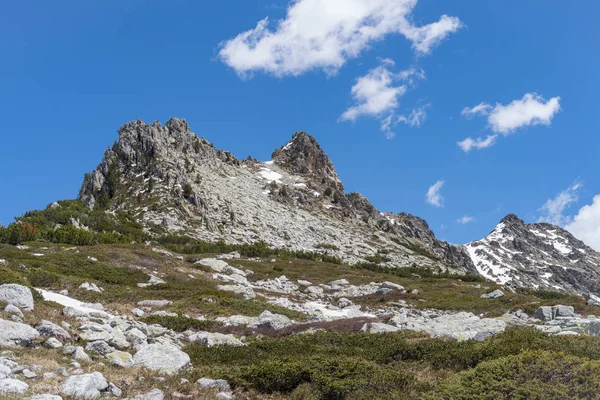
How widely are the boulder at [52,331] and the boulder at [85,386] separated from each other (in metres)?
4.35

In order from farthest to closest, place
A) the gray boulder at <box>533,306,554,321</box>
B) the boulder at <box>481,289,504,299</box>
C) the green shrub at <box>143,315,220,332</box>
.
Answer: the boulder at <box>481,289,504,299</box>, the gray boulder at <box>533,306,554,321</box>, the green shrub at <box>143,315,220,332</box>

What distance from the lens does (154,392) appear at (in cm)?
1015

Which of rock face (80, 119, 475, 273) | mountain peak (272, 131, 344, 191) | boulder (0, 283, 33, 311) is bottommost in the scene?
boulder (0, 283, 33, 311)

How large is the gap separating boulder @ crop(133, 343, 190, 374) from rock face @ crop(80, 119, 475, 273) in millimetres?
72866

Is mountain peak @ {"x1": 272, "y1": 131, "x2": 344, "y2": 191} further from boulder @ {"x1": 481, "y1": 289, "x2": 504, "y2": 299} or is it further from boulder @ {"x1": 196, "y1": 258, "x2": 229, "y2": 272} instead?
boulder @ {"x1": 481, "y1": 289, "x2": 504, "y2": 299}

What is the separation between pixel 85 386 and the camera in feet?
31.3

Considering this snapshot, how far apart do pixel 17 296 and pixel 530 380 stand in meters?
17.2

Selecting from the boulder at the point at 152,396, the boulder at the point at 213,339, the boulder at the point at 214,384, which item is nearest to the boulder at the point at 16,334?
the boulder at the point at 152,396

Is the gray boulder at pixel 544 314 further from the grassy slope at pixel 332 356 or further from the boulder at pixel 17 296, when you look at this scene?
the boulder at pixel 17 296

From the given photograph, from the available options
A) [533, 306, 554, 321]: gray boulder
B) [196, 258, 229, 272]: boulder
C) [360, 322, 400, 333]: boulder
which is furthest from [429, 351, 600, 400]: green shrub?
[196, 258, 229, 272]: boulder

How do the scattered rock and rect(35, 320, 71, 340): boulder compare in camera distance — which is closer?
rect(35, 320, 71, 340): boulder

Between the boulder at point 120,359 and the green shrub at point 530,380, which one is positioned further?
the boulder at point 120,359

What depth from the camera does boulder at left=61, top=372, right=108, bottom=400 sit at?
9.26 meters

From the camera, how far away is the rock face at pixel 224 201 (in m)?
94.6
